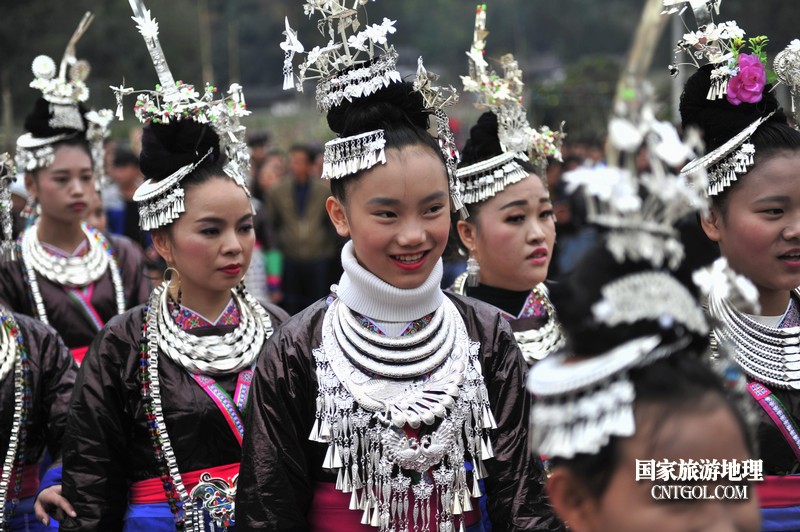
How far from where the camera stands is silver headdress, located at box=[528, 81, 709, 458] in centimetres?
192

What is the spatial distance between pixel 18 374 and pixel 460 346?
6.27 feet

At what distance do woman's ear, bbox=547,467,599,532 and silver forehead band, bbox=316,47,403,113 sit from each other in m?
1.46

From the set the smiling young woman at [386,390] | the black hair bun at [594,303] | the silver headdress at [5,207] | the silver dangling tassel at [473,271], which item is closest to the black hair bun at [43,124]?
the silver headdress at [5,207]

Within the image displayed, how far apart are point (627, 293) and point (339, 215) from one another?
1.42 metres

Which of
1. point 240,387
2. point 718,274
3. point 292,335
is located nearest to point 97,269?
point 240,387

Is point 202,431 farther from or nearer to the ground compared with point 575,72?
nearer to the ground

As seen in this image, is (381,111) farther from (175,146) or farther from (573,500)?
(573,500)

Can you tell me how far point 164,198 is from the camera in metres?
4.07

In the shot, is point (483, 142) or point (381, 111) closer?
point (381, 111)

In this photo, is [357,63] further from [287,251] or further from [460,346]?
[287,251]

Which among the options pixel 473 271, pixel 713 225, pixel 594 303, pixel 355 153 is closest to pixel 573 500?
pixel 594 303

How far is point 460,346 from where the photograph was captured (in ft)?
10.4

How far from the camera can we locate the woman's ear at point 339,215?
10.5ft

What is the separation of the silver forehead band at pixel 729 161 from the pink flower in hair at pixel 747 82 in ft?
0.31
